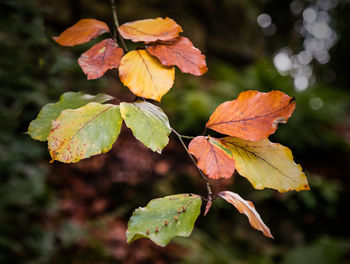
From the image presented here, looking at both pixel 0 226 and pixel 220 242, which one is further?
pixel 220 242

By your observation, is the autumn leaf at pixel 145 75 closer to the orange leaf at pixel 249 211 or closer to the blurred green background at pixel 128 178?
the orange leaf at pixel 249 211

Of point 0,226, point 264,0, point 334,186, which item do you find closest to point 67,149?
point 0,226

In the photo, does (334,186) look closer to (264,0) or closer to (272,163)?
(272,163)

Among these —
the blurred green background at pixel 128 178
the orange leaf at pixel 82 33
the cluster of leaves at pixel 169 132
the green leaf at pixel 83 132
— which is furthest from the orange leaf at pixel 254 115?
the blurred green background at pixel 128 178

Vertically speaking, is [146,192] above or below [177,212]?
below

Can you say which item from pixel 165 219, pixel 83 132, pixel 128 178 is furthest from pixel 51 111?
pixel 128 178

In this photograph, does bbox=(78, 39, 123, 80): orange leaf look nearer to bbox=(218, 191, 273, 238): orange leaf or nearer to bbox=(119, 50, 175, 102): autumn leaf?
bbox=(119, 50, 175, 102): autumn leaf

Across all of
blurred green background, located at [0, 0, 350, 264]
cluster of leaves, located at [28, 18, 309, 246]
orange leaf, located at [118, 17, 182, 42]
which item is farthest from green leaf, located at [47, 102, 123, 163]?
blurred green background, located at [0, 0, 350, 264]
